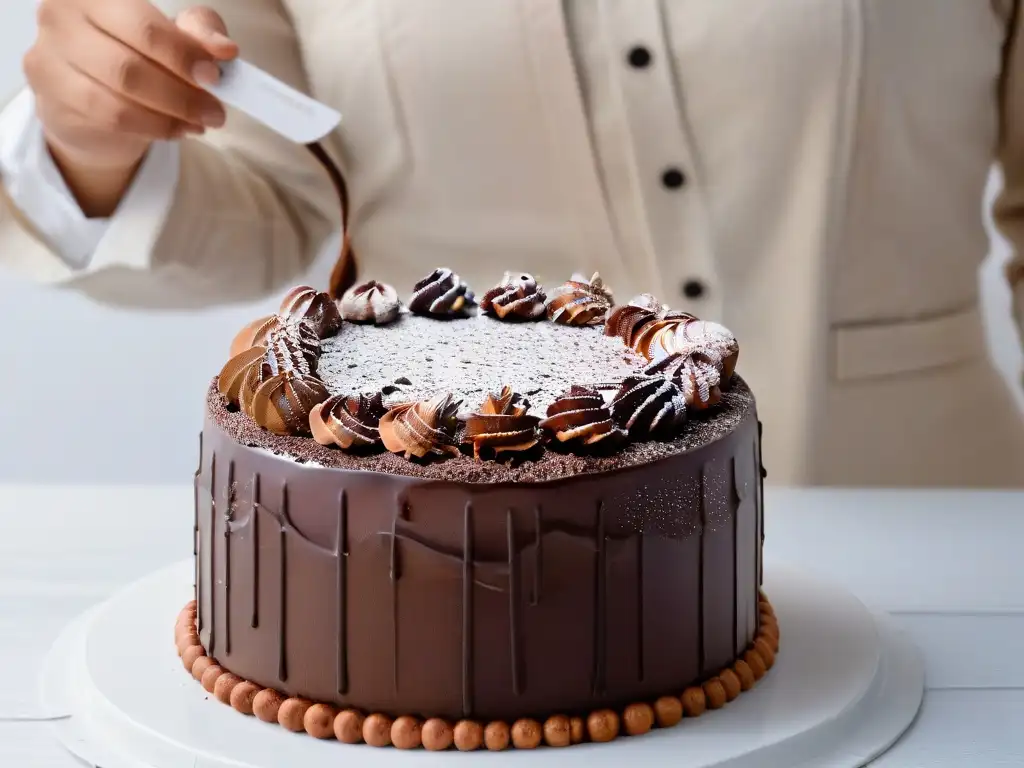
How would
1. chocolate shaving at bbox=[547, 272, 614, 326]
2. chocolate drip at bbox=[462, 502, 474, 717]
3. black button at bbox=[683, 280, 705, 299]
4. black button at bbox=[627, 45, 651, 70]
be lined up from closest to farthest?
chocolate drip at bbox=[462, 502, 474, 717], chocolate shaving at bbox=[547, 272, 614, 326], black button at bbox=[627, 45, 651, 70], black button at bbox=[683, 280, 705, 299]

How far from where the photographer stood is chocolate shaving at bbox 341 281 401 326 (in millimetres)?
1668

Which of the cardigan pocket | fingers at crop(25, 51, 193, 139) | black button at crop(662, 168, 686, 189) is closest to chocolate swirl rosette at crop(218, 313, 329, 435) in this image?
fingers at crop(25, 51, 193, 139)

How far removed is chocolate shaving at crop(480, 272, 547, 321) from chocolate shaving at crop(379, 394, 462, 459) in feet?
1.57

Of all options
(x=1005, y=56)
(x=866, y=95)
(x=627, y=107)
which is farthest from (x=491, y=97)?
(x=1005, y=56)

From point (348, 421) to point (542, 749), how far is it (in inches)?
14.5

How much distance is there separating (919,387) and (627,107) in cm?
72

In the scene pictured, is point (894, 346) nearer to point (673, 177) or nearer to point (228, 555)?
point (673, 177)

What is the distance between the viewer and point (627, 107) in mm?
2070

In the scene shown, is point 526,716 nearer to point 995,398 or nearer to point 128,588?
point 128,588

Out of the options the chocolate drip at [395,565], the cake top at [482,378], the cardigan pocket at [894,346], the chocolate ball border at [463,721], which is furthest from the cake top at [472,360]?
the cardigan pocket at [894,346]

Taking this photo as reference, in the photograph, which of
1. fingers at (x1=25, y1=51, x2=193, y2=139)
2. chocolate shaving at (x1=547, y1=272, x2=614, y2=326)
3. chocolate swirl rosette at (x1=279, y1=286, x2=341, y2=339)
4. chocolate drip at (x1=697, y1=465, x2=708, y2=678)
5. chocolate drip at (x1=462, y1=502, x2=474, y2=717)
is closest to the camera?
chocolate drip at (x1=462, y1=502, x2=474, y2=717)

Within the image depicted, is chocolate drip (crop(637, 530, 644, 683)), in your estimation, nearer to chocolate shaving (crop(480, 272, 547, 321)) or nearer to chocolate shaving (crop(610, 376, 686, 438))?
chocolate shaving (crop(610, 376, 686, 438))

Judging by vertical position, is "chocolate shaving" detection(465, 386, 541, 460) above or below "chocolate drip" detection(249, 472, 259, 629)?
above

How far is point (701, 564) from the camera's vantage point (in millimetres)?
1302
